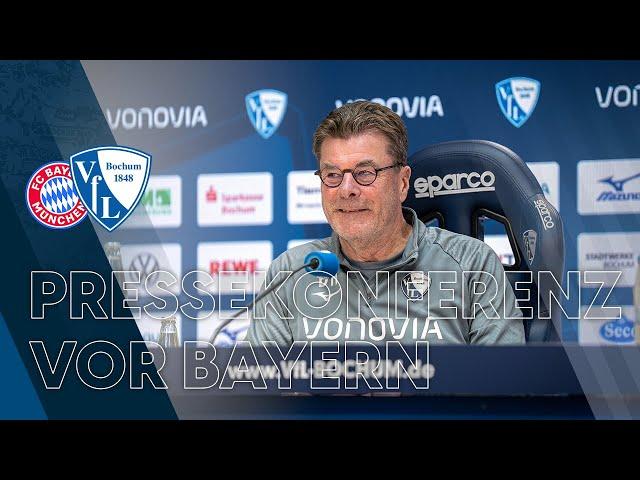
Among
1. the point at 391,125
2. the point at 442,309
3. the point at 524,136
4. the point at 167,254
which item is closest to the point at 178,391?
the point at 167,254

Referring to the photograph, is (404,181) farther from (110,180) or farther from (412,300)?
(110,180)

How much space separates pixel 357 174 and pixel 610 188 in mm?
1138

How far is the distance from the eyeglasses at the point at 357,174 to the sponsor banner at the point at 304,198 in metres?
0.41

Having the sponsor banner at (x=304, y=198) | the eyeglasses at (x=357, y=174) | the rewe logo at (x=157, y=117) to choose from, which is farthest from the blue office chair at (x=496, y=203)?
the rewe logo at (x=157, y=117)

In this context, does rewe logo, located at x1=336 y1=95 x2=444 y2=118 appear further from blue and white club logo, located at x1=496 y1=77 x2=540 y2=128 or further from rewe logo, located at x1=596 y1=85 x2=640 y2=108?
rewe logo, located at x1=596 y1=85 x2=640 y2=108

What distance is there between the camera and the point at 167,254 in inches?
175

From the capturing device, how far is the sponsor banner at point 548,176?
4340mm

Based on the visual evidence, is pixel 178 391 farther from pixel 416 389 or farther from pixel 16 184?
pixel 16 184

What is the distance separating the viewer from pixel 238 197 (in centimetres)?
445

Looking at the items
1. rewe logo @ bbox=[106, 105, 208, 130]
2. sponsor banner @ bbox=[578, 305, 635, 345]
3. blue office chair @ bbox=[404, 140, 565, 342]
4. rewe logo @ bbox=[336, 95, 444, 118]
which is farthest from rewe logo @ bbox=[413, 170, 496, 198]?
rewe logo @ bbox=[106, 105, 208, 130]

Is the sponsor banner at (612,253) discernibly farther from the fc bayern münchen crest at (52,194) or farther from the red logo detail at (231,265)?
the fc bayern münchen crest at (52,194)

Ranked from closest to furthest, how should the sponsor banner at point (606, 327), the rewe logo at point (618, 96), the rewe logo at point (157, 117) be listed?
1. the sponsor banner at point (606, 327)
2. the rewe logo at point (618, 96)
3. the rewe logo at point (157, 117)

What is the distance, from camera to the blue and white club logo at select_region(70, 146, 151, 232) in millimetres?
4398

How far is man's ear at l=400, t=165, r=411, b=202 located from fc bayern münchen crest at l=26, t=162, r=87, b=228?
4.58ft
